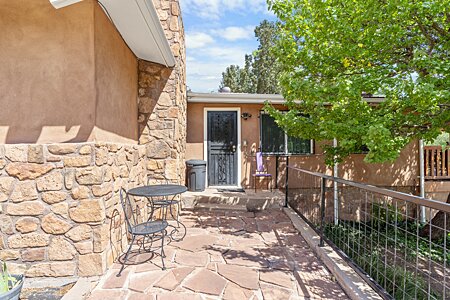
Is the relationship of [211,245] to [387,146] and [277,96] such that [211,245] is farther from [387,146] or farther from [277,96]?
[277,96]

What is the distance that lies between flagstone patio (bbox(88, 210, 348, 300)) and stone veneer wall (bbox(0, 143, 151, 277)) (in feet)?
1.48

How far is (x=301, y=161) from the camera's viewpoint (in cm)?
688

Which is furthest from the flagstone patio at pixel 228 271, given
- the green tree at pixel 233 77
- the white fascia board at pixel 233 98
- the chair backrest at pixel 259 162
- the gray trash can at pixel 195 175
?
the green tree at pixel 233 77

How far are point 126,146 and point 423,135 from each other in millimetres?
4313

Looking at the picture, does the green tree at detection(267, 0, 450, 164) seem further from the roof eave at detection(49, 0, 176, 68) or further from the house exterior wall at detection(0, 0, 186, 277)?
the house exterior wall at detection(0, 0, 186, 277)

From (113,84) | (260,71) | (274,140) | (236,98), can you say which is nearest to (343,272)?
(113,84)

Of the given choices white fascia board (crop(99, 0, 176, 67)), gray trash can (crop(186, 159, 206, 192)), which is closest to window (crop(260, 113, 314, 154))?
gray trash can (crop(186, 159, 206, 192))

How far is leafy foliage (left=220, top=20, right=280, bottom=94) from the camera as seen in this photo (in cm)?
1695

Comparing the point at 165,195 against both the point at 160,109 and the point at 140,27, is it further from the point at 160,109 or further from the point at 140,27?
the point at 140,27

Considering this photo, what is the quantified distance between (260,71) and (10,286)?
696 inches

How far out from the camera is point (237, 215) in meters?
5.02

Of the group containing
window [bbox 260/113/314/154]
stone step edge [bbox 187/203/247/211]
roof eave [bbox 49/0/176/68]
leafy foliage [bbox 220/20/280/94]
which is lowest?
stone step edge [bbox 187/203/247/211]

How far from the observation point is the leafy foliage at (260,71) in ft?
55.6

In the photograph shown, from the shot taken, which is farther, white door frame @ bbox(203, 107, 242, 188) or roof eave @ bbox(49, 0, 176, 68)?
white door frame @ bbox(203, 107, 242, 188)
